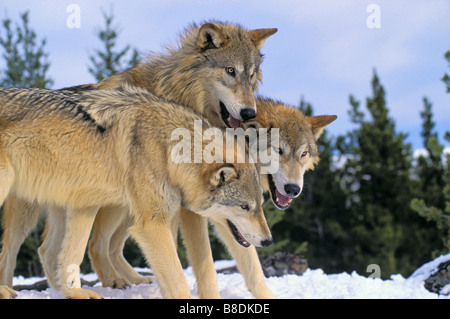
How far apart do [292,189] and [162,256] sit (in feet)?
4.79

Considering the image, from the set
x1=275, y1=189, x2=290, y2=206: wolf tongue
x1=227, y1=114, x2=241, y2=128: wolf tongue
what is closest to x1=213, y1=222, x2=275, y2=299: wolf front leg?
x1=275, y1=189, x2=290, y2=206: wolf tongue

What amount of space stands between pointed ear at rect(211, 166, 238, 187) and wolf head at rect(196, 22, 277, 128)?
0.73 meters

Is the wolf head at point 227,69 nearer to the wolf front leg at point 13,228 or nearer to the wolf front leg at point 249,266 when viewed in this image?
the wolf front leg at point 249,266

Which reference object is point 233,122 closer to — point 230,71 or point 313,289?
point 230,71

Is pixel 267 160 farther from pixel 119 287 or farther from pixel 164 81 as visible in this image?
pixel 119 287

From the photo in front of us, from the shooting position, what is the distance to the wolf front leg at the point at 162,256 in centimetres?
470

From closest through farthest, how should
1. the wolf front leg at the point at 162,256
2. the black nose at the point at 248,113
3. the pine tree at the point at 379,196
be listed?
the wolf front leg at the point at 162,256, the black nose at the point at 248,113, the pine tree at the point at 379,196

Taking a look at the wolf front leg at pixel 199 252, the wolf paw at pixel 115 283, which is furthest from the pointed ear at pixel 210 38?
the wolf paw at pixel 115 283

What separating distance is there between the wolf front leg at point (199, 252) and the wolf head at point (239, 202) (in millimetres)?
405

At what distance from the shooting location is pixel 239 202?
4816 millimetres

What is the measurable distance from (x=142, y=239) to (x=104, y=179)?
2.24ft

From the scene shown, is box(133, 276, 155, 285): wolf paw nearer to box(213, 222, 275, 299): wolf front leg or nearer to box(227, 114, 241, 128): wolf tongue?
box(213, 222, 275, 299): wolf front leg

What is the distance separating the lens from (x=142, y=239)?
4.76 metres

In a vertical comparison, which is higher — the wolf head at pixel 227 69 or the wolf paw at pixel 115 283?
the wolf head at pixel 227 69
